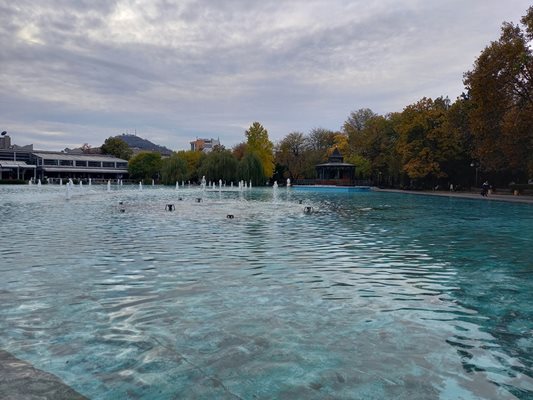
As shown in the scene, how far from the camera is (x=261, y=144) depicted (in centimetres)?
7812

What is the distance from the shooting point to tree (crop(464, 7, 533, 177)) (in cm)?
3102

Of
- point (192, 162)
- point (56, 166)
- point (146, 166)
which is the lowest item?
point (56, 166)

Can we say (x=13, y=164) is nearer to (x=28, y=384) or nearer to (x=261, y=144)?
(x=261, y=144)

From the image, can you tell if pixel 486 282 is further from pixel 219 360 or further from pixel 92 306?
pixel 92 306

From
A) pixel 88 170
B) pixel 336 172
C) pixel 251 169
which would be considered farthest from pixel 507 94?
pixel 88 170

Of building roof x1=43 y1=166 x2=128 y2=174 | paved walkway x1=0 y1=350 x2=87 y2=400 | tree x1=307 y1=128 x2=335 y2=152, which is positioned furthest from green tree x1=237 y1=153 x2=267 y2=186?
paved walkway x1=0 y1=350 x2=87 y2=400

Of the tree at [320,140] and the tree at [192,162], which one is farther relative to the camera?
the tree at [320,140]

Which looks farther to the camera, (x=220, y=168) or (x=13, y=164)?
(x=13, y=164)

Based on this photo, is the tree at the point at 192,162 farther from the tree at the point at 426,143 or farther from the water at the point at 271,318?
the water at the point at 271,318

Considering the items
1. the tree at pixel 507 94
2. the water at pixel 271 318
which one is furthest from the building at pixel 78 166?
the water at pixel 271 318

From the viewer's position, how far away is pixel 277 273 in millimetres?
8711

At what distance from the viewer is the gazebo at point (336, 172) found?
218 ft

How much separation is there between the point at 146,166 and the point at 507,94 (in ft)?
274

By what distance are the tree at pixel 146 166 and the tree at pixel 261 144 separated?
32249mm
